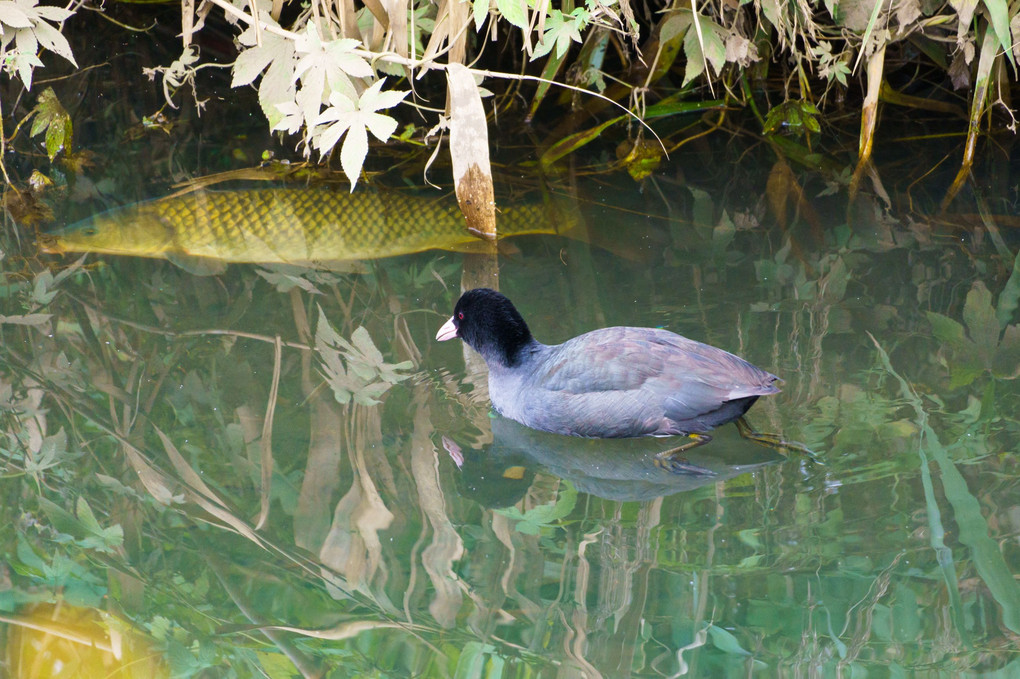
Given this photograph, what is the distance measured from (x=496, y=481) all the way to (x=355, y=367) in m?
0.85

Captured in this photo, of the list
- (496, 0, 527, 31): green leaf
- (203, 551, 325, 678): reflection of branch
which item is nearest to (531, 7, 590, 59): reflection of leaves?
(496, 0, 527, 31): green leaf

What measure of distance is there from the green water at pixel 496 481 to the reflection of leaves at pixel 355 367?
13mm

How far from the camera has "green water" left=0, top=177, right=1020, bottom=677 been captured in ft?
9.21

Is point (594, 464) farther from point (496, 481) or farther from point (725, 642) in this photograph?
point (725, 642)

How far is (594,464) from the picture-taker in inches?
140

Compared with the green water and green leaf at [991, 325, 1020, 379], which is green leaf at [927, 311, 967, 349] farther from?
green leaf at [991, 325, 1020, 379]

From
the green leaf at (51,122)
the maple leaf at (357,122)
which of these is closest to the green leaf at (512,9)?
the maple leaf at (357,122)

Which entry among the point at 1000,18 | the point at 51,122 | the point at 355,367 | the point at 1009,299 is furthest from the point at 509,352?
the point at 51,122

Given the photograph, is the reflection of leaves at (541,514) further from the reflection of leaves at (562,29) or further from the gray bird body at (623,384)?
the reflection of leaves at (562,29)

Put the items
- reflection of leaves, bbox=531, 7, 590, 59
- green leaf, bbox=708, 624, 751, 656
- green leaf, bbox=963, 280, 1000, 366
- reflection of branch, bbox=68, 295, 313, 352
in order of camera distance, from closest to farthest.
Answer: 1. green leaf, bbox=708, 624, 751, 656
2. green leaf, bbox=963, 280, 1000, 366
3. reflection of branch, bbox=68, 295, 313, 352
4. reflection of leaves, bbox=531, 7, 590, 59

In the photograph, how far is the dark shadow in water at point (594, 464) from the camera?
340cm

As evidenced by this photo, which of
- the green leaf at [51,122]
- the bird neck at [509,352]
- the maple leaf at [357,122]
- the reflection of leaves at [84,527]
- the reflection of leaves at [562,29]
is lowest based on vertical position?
the reflection of leaves at [84,527]

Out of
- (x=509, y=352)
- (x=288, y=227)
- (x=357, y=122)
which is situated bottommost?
(x=288, y=227)

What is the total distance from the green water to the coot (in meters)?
0.11
